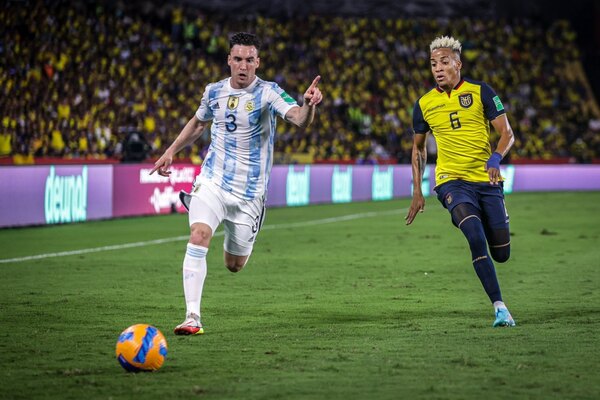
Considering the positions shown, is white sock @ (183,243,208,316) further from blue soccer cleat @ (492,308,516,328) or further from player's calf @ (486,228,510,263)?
player's calf @ (486,228,510,263)

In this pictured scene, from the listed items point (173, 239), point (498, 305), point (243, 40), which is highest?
point (243, 40)

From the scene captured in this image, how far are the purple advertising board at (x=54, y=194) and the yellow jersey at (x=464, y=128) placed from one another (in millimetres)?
11394

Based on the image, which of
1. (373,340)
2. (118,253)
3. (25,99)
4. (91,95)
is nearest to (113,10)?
(91,95)

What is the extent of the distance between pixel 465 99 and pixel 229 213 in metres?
A: 2.14

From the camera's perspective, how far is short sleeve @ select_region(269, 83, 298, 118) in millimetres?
8242

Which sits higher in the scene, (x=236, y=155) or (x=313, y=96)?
(x=313, y=96)

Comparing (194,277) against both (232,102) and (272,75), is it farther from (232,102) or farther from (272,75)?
(272,75)

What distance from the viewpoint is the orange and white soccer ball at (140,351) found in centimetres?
635

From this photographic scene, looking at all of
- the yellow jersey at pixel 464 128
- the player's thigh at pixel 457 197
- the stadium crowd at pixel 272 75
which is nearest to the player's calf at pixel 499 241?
the player's thigh at pixel 457 197

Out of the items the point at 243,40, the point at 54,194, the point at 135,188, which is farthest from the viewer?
the point at 135,188

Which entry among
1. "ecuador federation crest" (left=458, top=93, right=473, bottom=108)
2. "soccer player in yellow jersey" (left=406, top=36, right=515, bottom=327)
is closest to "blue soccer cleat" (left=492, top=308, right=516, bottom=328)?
"soccer player in yellow jersey" (left=406, top=36, right=515, bottom=327)

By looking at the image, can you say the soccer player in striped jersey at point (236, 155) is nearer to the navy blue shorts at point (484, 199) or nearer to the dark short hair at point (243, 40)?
the dark short hair at point (243, 40)

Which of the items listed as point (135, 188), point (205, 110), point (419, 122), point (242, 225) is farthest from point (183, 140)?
point (135, 188)

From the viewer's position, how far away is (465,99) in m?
8.88
